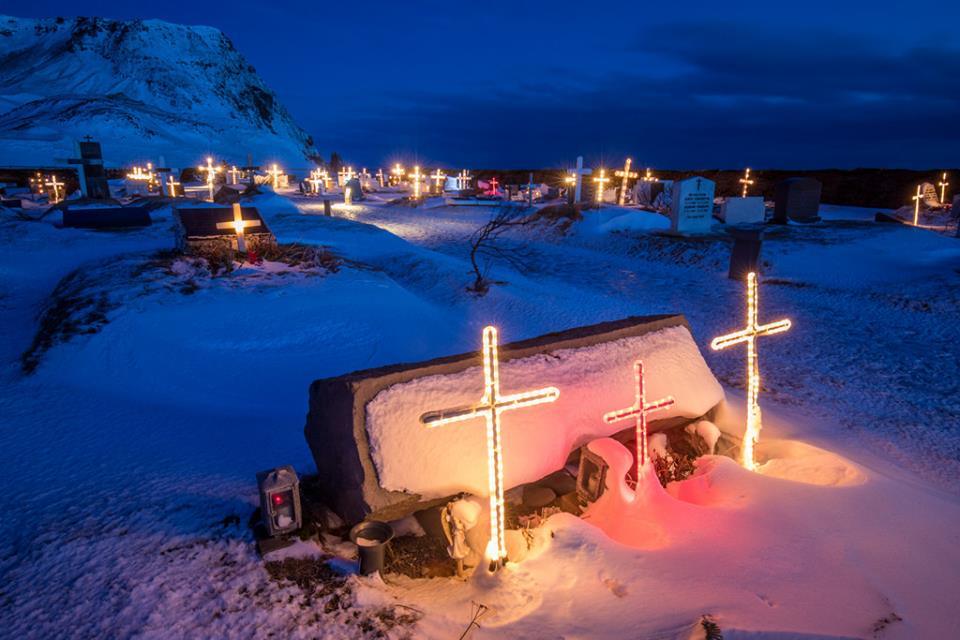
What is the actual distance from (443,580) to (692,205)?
76.6 ft

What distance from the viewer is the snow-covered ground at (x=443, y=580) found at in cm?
407

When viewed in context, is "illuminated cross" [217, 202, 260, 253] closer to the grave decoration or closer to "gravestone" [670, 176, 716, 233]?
the grave decoration

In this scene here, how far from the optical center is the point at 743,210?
27156 mm

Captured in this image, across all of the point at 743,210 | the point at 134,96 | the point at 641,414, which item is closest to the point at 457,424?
the point at 641,414

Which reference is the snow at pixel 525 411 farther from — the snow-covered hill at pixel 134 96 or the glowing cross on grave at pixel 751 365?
the snow-covered hill at pixel 134 96

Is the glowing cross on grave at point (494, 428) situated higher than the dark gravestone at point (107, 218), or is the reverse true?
the dark gravestone at point (107, 218)

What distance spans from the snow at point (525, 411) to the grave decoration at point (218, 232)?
430 inches

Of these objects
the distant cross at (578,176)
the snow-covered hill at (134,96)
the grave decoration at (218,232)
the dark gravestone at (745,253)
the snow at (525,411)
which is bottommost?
the snow at (525,411)

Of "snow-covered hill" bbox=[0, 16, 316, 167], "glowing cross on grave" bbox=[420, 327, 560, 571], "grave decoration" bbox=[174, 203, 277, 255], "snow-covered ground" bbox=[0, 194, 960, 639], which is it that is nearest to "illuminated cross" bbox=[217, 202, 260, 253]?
"grave decoration" bbox=[174, 203, 277, 255]

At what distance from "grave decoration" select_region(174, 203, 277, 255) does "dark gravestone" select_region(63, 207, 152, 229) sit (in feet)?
38.1

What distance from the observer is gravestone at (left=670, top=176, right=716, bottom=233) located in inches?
952

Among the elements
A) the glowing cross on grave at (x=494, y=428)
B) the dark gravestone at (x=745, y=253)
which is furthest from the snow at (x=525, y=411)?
the dark gravestone at (x=745, y=253)

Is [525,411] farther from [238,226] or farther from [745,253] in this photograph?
[745,253]

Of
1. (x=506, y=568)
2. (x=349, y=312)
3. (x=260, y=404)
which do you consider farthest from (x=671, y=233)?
(x=506, y=568)
